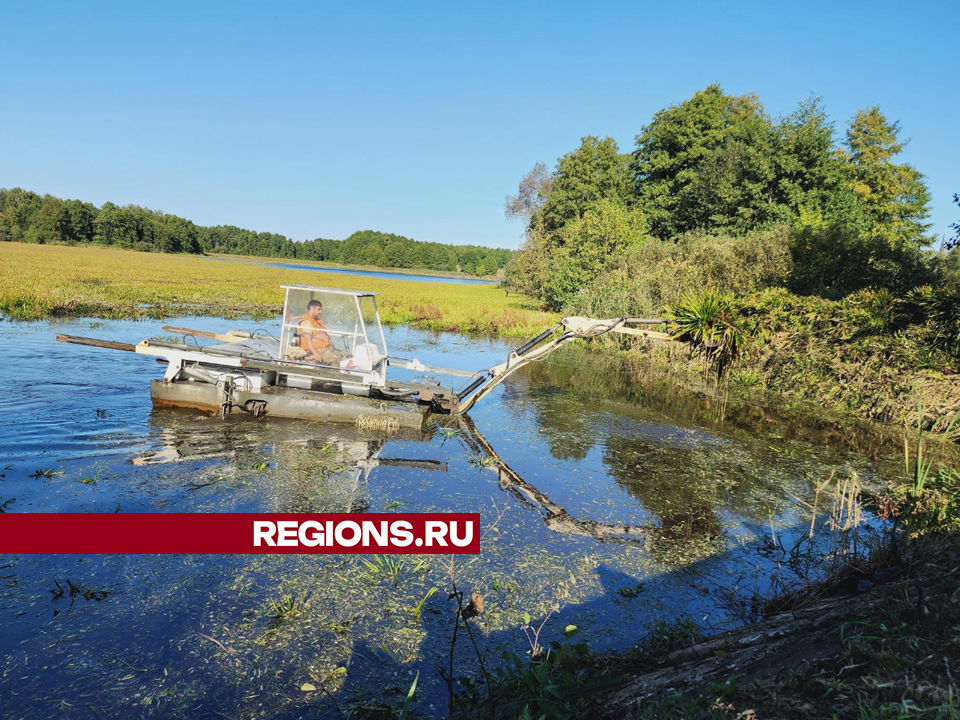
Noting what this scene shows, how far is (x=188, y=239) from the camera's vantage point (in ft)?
406

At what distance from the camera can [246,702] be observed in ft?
11.2

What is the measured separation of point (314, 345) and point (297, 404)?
1.10 metres

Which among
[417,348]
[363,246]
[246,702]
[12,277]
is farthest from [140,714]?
[363,246]

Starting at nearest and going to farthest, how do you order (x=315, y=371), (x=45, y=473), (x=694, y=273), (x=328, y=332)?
1. (x=45, y=473)
2. (x=315, y=371)
3. (x=328, y=332)
4. (x=694, y=273)

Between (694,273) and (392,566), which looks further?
(694,273)

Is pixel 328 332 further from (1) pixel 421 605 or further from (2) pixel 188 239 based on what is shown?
(2) pixel 188 239

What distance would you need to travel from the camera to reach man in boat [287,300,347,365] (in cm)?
991

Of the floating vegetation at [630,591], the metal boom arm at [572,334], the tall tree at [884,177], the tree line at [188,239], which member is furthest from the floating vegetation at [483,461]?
the tree line at [188,239]

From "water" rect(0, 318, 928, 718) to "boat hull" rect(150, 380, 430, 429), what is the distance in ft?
0.89

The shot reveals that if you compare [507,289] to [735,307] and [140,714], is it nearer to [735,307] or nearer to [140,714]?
[735,307]

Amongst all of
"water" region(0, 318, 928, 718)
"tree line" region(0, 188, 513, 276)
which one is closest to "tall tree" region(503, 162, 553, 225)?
"tree line" region(0, 188, 513, 276)

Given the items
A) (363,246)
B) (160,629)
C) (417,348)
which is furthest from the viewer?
(363,246)

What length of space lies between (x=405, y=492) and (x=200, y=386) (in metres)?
4.77

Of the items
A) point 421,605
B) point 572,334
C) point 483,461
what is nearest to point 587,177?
point 572,334
